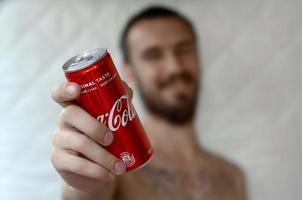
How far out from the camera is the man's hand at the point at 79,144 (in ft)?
1.70

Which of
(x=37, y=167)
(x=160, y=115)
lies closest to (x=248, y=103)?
(x=160, y=115)

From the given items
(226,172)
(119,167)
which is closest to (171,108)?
(226,172)

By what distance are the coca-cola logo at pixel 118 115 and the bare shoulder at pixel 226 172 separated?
694mm

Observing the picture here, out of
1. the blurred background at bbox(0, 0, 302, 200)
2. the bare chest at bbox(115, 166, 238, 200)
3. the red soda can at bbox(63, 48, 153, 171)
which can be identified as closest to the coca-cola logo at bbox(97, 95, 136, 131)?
the red soda can at bbox(63, 48, 153, 171)

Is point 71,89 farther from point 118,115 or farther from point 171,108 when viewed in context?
point 171,108

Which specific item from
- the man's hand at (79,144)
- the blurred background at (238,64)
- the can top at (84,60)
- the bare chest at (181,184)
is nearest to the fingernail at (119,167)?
the man's hand at (79,144)

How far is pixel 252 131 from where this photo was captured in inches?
48.7

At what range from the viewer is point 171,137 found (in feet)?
3.99

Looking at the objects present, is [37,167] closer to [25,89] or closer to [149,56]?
[25,89]

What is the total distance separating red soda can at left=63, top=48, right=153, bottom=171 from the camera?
51 cm

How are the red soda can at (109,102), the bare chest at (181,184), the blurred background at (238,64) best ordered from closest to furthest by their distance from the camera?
the red soda can at (109,102), the bare chest at (181,184), the blurred background at (238,64)

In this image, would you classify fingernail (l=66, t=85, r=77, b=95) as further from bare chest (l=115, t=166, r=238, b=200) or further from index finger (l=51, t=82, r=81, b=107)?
bare chest (l=115, t=166, r=238, b=200)

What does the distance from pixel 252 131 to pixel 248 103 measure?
75mm

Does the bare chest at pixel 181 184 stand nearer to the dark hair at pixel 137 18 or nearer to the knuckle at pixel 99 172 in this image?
the dark hair at pixel 137 18
